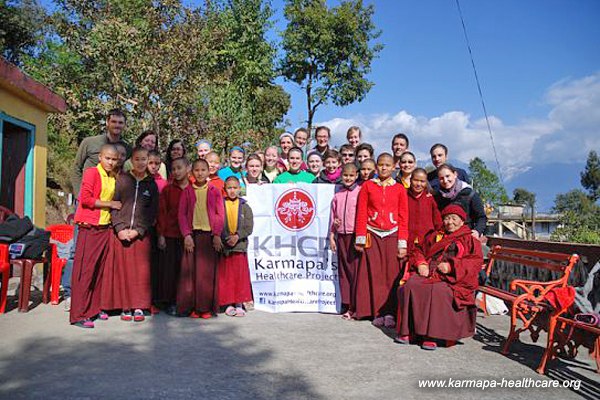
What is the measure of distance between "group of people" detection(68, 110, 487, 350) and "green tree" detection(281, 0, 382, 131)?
59.3 feet

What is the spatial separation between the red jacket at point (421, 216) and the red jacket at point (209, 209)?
2155mm

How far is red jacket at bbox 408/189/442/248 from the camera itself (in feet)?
20.1

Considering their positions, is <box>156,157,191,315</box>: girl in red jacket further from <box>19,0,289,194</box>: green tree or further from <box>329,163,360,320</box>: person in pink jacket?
<box>19,0,289,194</box>: green tree

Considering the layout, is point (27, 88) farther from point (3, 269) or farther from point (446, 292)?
point (446, 292)

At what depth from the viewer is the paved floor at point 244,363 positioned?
3750 millimetres

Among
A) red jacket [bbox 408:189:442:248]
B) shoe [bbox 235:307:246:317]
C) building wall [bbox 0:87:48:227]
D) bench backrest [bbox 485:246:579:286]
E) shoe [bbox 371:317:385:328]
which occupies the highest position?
building wall [bbox 0:87:48:227]

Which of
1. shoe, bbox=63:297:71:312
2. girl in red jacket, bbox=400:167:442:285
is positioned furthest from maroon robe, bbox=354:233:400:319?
shoe, bbox=63:297:71:312

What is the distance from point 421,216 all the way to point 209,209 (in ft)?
7.86

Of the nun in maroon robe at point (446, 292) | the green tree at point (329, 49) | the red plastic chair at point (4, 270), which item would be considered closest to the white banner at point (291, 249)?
the nun in maroon robe at point (446, 292)

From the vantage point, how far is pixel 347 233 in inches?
254

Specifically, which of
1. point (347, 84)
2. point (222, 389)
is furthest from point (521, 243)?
point (347, 84)

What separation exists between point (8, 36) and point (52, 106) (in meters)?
17.8

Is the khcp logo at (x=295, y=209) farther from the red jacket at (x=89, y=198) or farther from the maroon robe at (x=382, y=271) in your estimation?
the red jacket at (x=89, y=198)
